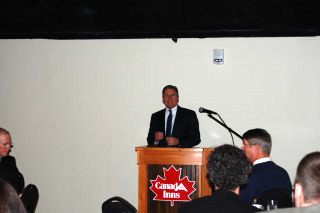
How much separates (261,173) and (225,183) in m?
1.01

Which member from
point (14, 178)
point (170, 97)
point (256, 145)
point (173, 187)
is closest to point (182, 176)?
point (173, 187)

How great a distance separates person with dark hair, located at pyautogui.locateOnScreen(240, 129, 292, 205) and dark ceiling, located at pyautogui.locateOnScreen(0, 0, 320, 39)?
205 cm

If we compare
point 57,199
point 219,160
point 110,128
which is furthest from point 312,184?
point 57,199

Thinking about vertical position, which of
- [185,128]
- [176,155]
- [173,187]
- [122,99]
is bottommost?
[173,187]

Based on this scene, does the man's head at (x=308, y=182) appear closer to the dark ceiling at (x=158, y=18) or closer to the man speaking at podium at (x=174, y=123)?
the man speaking at podium at (x=174, y=123)

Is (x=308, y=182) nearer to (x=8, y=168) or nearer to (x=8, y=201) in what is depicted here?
(x=8, y=201)

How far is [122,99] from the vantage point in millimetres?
6227

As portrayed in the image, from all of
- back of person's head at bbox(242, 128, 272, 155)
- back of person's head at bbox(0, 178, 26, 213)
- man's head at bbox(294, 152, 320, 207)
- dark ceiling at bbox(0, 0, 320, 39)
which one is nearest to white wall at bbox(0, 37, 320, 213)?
dark ceiling at bbox(0, 0, 320, 39)

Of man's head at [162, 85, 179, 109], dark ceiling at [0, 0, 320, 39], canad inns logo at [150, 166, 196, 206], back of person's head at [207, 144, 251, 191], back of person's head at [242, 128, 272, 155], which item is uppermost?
dark ceiling at [0, 0, 320, 39]

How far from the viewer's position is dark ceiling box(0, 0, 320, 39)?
548 centimetres

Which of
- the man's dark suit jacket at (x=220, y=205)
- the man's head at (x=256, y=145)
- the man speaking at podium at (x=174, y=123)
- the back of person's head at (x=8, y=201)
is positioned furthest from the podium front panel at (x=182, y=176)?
the back of person's head at (x=8, y=201)

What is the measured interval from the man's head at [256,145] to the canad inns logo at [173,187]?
943mm

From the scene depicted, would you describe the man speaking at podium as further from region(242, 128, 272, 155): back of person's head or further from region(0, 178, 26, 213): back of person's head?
region(0, 178, 26, 213): back of person's head

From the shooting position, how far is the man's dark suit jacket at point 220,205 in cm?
242
